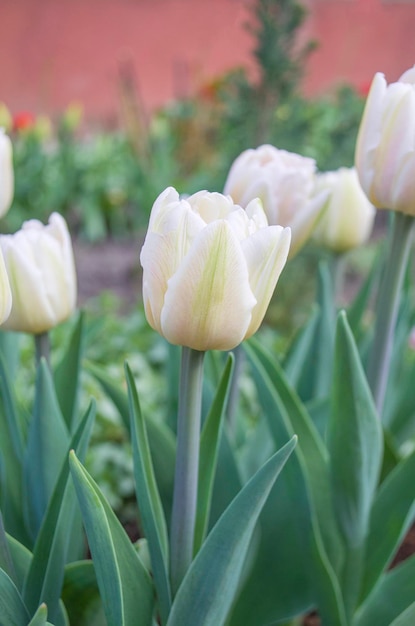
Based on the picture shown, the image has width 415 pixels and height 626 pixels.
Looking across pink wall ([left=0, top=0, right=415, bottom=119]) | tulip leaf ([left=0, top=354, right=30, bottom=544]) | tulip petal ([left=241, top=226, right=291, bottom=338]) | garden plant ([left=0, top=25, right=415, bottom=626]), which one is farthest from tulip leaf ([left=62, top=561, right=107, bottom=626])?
pink wall ([left=0, top=0, right=415, bottom=119])

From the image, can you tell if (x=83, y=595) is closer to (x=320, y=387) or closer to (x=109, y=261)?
(x=320, y=387)

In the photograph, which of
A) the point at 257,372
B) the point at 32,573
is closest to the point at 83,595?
the point at 32,573

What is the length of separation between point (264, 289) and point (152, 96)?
229 inches

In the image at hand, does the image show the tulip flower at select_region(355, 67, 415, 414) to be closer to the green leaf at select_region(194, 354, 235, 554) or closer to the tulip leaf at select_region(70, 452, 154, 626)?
the green leaf at select_region(194, 354, 235, 554)

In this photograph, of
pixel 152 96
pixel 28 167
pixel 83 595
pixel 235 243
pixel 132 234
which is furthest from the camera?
pixel 152 96

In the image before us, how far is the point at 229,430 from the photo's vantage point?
0.88 meters

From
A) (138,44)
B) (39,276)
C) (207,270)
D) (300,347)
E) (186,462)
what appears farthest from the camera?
(138,44)

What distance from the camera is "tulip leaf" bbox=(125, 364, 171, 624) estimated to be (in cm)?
64

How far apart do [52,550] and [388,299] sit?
0.41m

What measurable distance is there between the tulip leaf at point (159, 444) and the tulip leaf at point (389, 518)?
0.24 metres

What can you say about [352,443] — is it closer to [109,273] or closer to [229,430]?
[229,430]

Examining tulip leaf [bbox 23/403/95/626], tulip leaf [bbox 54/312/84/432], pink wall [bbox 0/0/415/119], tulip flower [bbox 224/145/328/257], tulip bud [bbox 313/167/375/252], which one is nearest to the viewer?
tulip leaf [bbox 23/403/95/626]

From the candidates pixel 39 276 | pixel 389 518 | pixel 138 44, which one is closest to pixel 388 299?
pixel 389 518

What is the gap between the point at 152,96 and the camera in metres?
6.04
